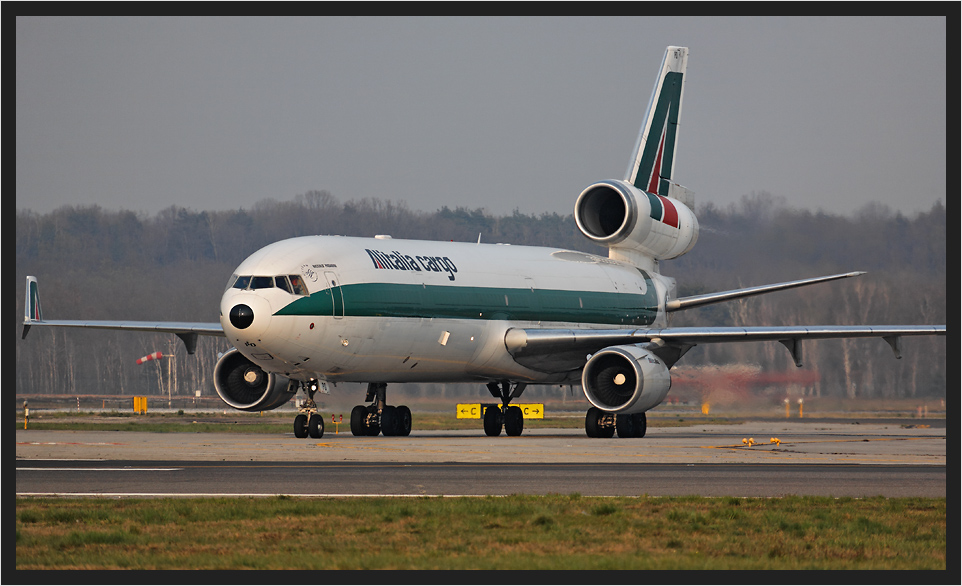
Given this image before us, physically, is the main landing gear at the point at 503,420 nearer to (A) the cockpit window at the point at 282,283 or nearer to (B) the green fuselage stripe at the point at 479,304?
(B) the green fuselage stripe at the point at 479,304

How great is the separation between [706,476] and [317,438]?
40.3 ft

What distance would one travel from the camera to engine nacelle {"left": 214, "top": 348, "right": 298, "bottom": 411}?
31.4 metres

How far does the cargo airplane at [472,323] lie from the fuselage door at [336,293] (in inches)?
1.3

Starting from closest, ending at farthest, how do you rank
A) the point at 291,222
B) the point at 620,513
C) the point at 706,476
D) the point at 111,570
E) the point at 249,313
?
the point at 111,570, the point at 620,513, the point at 706,476, the point at 249,313, the point at 291,222

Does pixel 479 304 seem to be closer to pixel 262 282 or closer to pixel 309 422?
pixel 309 422

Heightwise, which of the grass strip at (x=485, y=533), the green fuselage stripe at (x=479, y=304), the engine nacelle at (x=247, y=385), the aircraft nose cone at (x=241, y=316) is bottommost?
the grass strip at (x=485, y=533)

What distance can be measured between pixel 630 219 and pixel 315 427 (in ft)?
42.8

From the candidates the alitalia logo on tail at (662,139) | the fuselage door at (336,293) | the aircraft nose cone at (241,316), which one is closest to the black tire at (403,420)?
the fuselage door at (336,293)

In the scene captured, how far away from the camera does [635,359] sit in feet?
96.5


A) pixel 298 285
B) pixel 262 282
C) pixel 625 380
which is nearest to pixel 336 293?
pixel 298 285

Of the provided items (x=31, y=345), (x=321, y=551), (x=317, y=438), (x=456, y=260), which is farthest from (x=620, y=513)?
(x=31, y=345)

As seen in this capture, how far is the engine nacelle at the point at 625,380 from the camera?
29.2 m

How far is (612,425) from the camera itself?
31406 mm

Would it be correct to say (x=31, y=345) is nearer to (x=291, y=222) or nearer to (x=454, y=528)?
(x=291, y=222)
